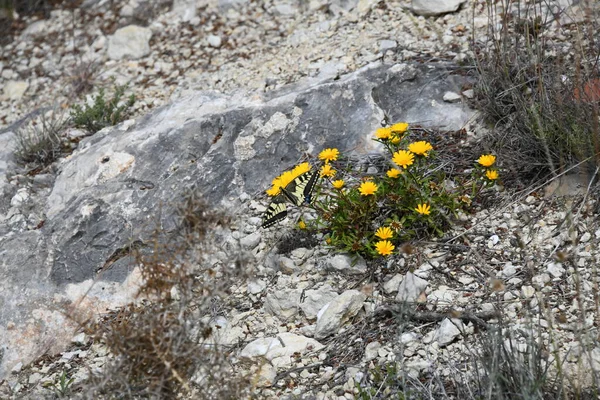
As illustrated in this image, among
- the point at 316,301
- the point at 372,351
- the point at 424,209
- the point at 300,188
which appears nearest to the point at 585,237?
A: the point at 424,209

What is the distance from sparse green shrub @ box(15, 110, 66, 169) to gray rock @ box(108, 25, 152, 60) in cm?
122

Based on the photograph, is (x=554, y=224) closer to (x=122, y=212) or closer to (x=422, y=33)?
(x=422, y=33)

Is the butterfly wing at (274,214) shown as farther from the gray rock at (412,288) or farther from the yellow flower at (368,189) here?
the gray rock at (412,288)

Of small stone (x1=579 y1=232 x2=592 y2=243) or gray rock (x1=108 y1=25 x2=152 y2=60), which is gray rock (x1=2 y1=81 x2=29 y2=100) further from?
small stone (x1=579 y1=232 x2=592 y2=243)

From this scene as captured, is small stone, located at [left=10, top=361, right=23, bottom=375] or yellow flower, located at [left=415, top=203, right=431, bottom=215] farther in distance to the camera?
small stone, located at [left=10, top=361, right=23, bottom=375]

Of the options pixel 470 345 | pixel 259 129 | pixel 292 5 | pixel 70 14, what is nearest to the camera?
pixel 470 345

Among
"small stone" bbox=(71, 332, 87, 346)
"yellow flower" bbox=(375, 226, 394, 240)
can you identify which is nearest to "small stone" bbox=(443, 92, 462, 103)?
"yellow flower" bbox=(375, 226, 394, 240)

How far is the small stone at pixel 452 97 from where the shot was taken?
4508 millimetres

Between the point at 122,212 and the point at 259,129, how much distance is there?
976mm

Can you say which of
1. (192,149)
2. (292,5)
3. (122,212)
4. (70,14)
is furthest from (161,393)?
(70,14)

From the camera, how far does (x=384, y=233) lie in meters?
3.58

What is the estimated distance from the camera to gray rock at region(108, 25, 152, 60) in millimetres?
6238

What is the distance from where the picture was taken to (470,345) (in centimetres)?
308

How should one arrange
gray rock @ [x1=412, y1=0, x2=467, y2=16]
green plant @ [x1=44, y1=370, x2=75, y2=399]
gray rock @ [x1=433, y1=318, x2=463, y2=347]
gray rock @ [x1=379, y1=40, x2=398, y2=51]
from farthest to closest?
gray rock @ [x1=412, y1=0, x2=467, y2=16]
gray rock @ [x1=379, y1=40, x2=398, y2=51]
green plant @ [x1=44, y1=370, x2=75, y2=399]
gray rock @ [x1=433, y1=318, x2=463, y2=347]
